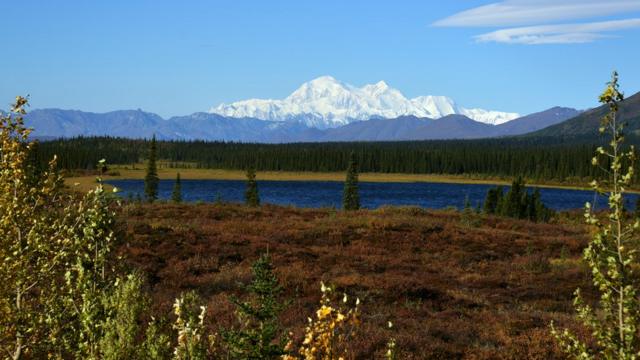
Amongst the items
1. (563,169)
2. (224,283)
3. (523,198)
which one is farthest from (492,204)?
(563,169)

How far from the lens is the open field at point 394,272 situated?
582 inches

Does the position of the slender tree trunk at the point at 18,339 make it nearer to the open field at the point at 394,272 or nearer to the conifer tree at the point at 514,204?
the open field at the point at 394,272

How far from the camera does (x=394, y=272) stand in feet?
79.6

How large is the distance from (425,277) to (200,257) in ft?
30.8

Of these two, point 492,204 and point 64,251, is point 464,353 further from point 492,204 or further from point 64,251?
point 492,204

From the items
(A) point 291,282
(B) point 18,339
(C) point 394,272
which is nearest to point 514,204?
(C) point 394,272

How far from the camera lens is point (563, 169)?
183 m

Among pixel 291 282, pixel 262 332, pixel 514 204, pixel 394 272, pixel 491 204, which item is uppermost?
pixel 262 332

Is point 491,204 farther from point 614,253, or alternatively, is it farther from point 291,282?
point 614,253

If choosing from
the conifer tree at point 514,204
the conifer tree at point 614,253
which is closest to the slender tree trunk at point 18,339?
the conifer tree at point 614,253

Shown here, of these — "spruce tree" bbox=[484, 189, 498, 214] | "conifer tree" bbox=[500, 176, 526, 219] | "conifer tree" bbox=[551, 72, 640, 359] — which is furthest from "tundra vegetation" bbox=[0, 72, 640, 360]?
"spruce tree" bbox=[484, 189, 498, 214]

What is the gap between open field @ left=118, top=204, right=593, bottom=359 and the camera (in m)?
14.8

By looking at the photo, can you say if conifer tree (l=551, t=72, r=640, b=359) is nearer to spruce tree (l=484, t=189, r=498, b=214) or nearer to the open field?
the open field

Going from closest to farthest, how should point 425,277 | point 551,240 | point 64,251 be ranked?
point 64,251
point 425,277
point 551,240
